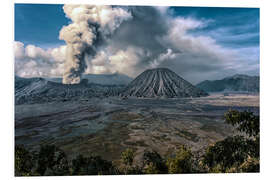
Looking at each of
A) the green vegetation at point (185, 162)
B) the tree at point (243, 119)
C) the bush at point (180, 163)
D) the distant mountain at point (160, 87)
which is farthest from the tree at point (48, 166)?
the distant mountain at point (160, 87)

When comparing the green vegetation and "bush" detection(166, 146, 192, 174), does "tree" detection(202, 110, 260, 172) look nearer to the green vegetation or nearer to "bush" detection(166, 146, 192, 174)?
the green vegetation

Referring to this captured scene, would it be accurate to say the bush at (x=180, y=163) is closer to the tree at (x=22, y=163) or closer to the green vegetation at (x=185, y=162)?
the green vegetation at (x=185, y=162)

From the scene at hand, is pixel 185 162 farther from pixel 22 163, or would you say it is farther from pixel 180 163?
pixel 22 163

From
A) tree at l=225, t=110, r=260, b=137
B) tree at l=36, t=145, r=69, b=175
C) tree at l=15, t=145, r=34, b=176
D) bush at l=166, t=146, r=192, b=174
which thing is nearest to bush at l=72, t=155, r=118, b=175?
tree at l=36, t=145, r=69, b=175

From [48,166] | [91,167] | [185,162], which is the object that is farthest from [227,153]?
[48,166]
